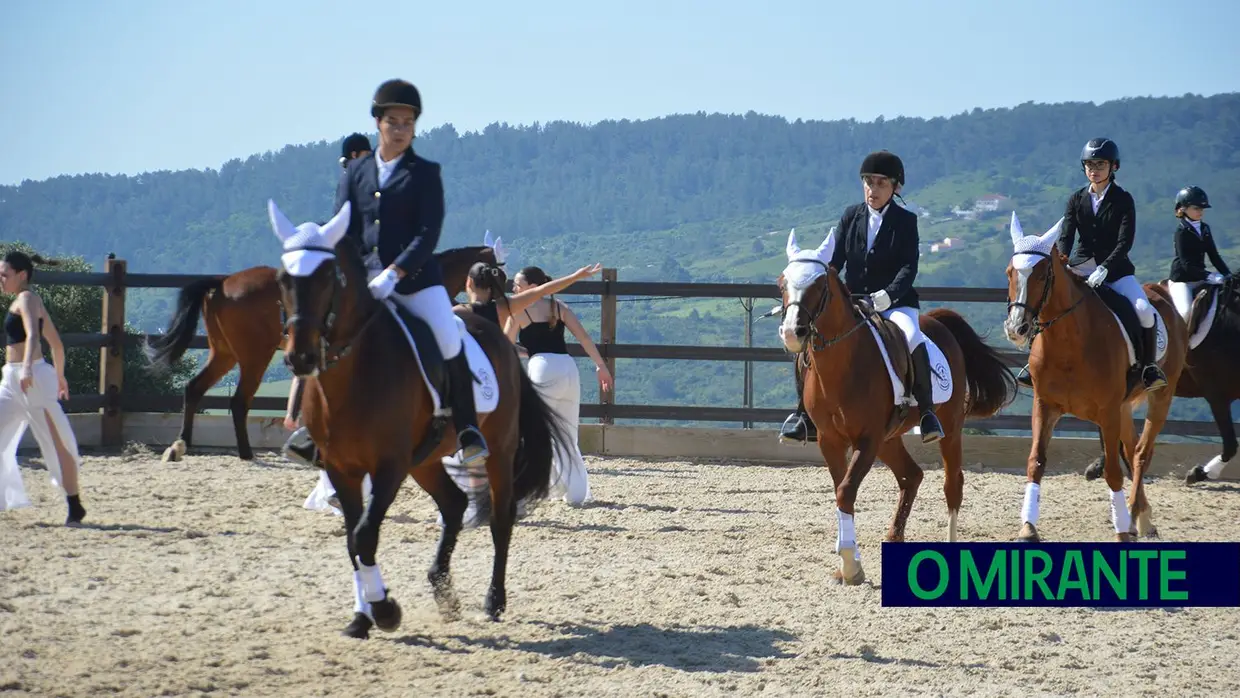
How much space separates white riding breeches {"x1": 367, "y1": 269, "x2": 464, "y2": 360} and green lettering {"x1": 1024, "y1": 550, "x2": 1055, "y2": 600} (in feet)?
10.2

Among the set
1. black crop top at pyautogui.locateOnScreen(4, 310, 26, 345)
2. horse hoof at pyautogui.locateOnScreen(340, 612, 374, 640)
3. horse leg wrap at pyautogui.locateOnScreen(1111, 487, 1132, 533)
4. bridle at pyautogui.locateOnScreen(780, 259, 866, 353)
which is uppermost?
bridle at pyautogui.locateOnScreen(780, 259, 866, 353)

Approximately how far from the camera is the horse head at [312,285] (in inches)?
196

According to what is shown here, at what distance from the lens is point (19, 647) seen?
17.4 ft

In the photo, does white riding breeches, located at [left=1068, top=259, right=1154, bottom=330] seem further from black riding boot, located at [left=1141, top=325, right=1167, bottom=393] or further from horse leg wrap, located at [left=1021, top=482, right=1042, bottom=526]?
horse leg wrap, located at [left=1021, top=482, right=1042, bottom=526]

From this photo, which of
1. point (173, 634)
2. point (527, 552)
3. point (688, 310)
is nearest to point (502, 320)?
point (527, 552)

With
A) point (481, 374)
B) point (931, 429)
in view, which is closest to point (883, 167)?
point (931, 429)

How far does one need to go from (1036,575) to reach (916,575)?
71 centimetres

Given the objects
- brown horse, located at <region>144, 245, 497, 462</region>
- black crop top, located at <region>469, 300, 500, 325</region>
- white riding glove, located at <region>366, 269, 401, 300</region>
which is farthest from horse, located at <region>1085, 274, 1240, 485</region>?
white riding glove, located at <region>366, 269, 401, 300</region>

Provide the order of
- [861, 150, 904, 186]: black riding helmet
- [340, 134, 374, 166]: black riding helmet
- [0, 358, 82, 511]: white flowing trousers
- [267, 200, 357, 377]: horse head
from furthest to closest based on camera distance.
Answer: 1. [340, 134, 374, 166]: black riding helmet
2. [0, 358, 82, 511]: white flowing trousers
3. [861, 150, 904, 186]: black riding helmet
4. [267, 200, 357, 377]: horse head

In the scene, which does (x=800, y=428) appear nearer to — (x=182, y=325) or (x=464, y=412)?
(x=464, y=412)

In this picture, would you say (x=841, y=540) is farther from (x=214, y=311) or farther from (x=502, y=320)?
(x=214, y=311)

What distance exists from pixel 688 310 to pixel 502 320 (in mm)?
59081

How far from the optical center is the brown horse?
400 inches

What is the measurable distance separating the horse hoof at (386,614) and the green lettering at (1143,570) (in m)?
3.86
